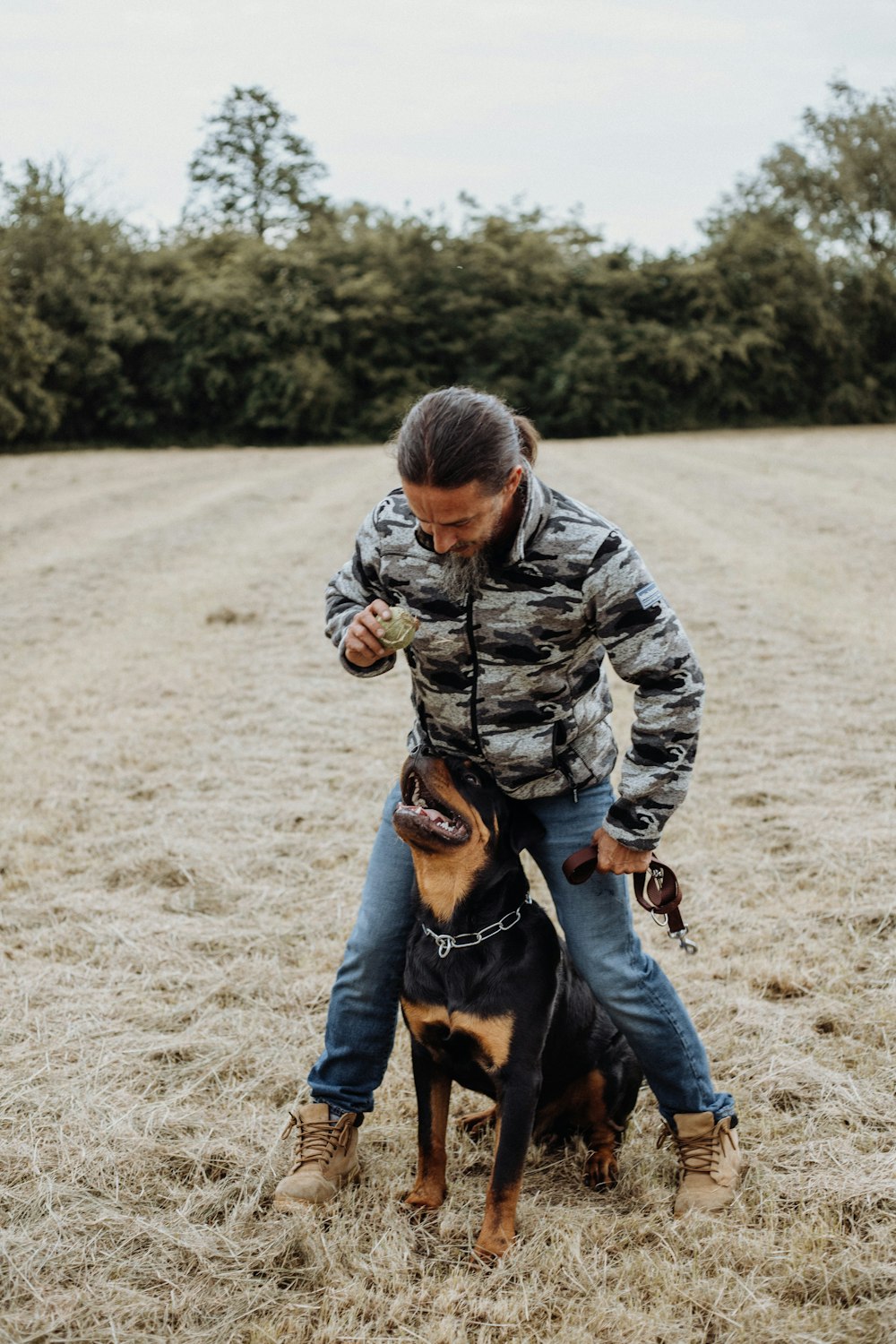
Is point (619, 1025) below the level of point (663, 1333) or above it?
above

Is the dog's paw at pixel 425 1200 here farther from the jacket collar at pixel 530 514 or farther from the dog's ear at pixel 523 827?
the jacket collar at pixel 530 514

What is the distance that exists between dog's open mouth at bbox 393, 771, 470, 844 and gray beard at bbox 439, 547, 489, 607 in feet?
1.38

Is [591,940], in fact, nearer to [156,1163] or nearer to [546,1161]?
[546,1161]

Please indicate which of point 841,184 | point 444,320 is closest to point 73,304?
point 444,320

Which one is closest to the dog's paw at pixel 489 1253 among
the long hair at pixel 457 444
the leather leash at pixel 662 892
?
the leather leash at pixel 662 892

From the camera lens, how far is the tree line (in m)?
27.5

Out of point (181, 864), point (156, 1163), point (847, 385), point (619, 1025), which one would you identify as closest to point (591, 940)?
point (619, 1025)

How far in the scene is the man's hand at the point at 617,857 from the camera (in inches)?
96.6

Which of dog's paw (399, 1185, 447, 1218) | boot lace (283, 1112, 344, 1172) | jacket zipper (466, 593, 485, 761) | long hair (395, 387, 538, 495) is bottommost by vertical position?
dog's paw (399, 1185, 447, 1218)

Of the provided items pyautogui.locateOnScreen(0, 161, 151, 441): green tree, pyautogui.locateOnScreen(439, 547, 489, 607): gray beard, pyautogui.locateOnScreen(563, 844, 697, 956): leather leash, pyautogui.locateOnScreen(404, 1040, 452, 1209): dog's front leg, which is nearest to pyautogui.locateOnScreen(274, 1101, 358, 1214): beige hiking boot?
pyautogui.locateOnScreen(404, 1040, 452, 1209): dog's front leg

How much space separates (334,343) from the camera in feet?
93.5

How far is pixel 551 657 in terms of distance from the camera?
8.18 ft

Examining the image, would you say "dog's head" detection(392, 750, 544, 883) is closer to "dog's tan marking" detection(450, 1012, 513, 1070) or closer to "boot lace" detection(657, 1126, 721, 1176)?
"dog's tan marking" detection(450, 1012, 513, 1070)

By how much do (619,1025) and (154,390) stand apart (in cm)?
2779
